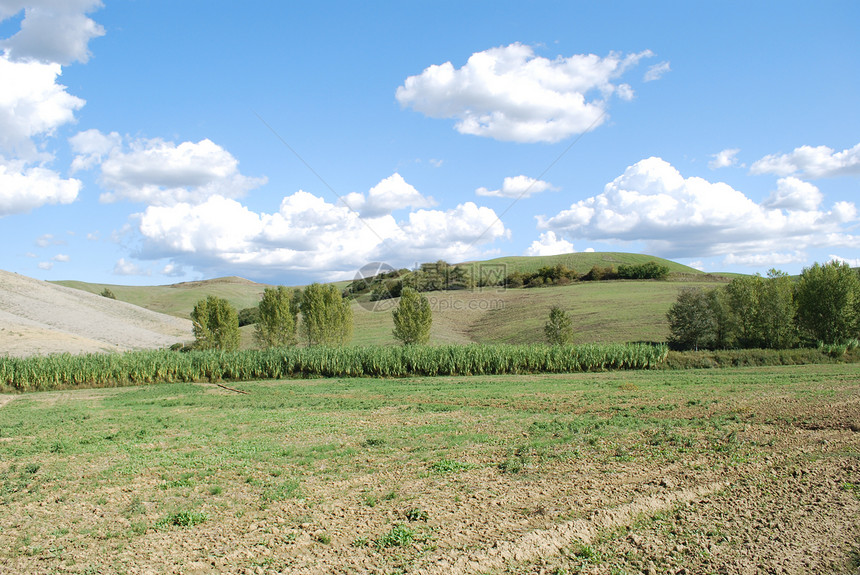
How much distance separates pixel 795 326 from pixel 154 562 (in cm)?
5232

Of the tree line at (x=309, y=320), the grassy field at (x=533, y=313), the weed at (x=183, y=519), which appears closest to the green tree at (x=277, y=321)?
the tree line at (x=309, y=320)

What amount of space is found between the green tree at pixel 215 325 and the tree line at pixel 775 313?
1473 inches

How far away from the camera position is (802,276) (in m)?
47.3

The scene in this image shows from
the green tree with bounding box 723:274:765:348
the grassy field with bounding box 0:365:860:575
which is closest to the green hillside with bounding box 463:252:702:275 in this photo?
the green tree with bounding box 723:274:765:348

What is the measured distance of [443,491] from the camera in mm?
8734

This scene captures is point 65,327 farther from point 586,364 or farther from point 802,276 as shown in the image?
point 802,276

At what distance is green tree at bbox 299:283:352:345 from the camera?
156ft

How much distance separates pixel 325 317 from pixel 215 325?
968 cm

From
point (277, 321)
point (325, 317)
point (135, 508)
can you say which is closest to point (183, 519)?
point (135, 508)

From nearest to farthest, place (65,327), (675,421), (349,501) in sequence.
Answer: (349,501), (675,421), (65,327)

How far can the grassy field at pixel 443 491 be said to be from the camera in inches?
260

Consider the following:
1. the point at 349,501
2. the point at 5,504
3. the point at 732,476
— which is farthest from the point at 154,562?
the point at 732,476

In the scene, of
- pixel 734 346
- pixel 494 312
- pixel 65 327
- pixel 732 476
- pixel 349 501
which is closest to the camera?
pixel 349 501

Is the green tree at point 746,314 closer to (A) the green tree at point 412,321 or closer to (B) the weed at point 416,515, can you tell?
(A) the green tree at point 412,321
